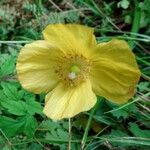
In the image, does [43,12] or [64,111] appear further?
[43,12]

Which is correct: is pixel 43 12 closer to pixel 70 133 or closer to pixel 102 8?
pixel 102 8

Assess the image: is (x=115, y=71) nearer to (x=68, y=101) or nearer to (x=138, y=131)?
(x=68, y=101)

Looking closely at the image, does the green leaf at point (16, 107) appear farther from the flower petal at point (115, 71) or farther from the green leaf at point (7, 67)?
the flower petal at point (115, 71)

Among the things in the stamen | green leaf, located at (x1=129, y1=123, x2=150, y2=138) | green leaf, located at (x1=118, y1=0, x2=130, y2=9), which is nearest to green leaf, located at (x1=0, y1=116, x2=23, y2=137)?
the stamen

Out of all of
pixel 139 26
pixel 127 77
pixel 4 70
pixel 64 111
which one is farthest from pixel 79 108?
pixel 139 26

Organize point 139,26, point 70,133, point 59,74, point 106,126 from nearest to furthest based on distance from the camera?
1. point 59,74
2. point 70,133
3. point 106,126
4. point 139,26

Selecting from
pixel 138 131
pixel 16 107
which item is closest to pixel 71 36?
pixel 16 107
